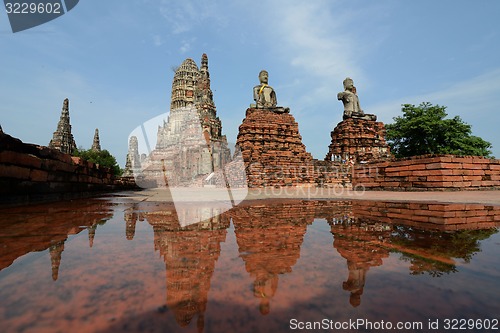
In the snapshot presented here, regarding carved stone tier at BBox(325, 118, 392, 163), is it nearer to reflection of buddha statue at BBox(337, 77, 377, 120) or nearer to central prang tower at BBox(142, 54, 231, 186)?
reflection of buddha statue at BBox(337, 77, 377, 120)

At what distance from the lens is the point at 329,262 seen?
94 centimetres

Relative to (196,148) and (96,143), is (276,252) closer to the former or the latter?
(196,148)

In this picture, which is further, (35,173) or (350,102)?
(350,102)

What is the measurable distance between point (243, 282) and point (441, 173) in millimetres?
6675

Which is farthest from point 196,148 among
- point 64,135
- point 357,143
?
point 64,135

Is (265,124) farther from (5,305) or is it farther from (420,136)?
(420,136)

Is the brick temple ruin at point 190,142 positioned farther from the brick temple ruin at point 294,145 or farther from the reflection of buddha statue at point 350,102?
the reflection of buddha statue at point 350,102

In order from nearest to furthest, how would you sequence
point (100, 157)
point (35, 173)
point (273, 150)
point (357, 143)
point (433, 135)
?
point (35, 173)
point (273, 150)
point (357, 143)
point (433, 135)
point (100, 157)

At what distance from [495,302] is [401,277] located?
0.67ft

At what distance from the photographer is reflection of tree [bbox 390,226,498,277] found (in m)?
0.87

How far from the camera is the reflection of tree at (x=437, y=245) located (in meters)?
0.87

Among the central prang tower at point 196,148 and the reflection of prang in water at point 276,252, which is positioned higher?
the central prang tower at point 196,148

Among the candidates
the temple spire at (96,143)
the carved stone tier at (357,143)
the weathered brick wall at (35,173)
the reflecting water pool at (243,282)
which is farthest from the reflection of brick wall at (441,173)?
the temple spire at (96,143)

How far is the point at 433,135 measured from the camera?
21234 mm
